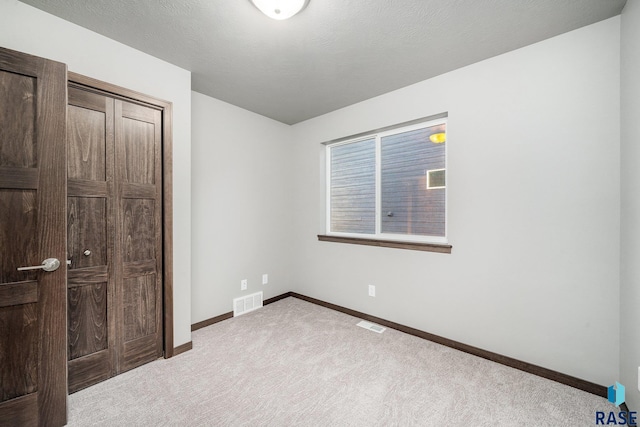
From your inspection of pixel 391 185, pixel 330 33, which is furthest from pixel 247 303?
pixel 330 33

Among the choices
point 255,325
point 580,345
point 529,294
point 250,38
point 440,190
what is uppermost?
point 250,38

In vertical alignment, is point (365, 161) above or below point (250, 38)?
below

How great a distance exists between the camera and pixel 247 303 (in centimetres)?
331

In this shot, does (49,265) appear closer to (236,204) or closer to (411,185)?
(236,204)

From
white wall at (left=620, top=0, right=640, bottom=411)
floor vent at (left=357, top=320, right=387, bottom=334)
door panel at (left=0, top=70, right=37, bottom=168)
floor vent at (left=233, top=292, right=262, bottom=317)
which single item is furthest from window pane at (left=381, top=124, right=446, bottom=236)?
door panel at (left=0, top=70, right=37, bottom=168)

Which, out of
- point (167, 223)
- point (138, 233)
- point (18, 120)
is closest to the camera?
point (18, 120)

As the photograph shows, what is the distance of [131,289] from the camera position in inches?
82.8

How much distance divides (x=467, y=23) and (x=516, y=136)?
950mm

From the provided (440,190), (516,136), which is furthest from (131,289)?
(516,136)

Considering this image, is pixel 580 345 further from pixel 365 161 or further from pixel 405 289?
pixel 365 161

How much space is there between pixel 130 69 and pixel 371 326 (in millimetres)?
3306

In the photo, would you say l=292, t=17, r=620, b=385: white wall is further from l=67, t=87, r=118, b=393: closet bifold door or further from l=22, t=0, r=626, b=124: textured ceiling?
l=67, t=87, r=118, b=393: closet bifold door

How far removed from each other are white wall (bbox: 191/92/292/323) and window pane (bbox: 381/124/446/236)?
1.55 metres

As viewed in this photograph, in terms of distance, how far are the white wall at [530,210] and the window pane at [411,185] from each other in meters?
0.19
